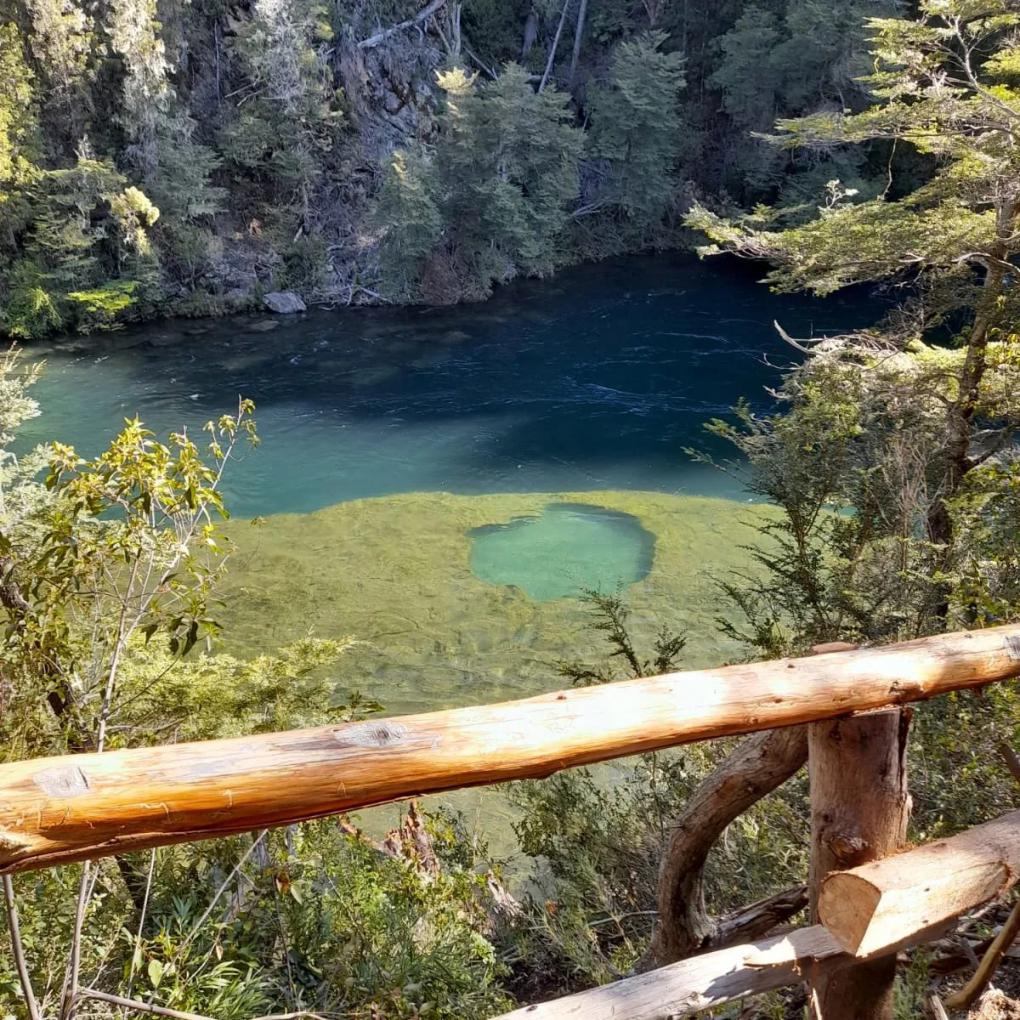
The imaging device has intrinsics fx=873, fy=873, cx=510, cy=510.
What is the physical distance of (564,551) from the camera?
9.38 m

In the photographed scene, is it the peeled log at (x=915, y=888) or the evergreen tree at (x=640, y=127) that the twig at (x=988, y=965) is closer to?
the peeled log at (x=915, y=888)

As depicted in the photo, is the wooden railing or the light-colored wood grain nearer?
the wooden railing

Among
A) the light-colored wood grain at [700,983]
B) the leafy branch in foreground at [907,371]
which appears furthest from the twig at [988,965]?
the leafy branch in foreground at [907,371]

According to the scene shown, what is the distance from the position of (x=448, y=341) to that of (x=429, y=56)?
8.65 meters

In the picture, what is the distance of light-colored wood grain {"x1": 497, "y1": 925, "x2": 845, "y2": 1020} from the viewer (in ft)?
4.25

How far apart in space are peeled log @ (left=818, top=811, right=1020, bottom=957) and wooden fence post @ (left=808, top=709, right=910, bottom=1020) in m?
0.06

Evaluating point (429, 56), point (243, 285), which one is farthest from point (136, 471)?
point (429, 56)

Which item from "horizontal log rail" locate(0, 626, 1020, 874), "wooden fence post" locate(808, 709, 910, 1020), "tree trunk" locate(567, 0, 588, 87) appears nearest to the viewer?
"horizontal log rail" locate(0, 626, 1020, 874)

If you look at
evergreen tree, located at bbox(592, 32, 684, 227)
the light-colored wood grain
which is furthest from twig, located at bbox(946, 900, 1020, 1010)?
evergreen tree, located at bbox(592, 32, 684, 227)

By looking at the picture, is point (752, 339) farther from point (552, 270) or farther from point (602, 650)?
point (602, 650)

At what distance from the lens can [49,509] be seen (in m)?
3.74

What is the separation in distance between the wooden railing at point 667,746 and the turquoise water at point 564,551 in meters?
6.62

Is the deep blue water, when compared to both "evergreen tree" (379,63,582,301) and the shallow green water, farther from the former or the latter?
"evergreen tree" (379,63,582,301)

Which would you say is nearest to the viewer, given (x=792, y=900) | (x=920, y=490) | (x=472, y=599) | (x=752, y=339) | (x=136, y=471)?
(x=792, y=900)
